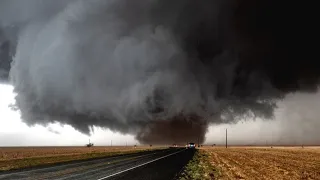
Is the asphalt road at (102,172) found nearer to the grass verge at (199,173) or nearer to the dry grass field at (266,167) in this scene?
the grass verge at (199,173)

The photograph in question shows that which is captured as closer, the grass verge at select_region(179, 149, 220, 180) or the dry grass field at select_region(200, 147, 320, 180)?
the grass verge at select_region(179, 149, 220, 180)

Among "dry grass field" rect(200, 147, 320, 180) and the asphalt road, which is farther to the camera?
"dry grass field" rect(200, 147, 320, 180)

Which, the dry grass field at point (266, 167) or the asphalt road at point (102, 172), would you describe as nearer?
the asphalt road at point (102, 172)

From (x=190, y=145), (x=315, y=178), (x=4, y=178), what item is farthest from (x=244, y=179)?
(x=190, y=145)

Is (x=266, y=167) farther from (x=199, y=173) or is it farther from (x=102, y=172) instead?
(x=102, y=172)

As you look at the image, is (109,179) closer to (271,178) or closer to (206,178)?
(206,178)

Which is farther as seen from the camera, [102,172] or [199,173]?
[102,172]

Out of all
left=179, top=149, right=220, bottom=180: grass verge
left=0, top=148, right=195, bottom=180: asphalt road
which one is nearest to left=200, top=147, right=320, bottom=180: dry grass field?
left=179, top=149, right=220, bottom=180: grass verge

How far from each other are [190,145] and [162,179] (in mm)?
145508

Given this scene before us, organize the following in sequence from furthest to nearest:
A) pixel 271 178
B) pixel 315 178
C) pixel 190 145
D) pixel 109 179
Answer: pixel 190 145 < pixel 315 178 < pixel 271 178 < pixel 109 179

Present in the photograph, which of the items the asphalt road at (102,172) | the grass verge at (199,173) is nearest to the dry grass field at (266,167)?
the grass verge at (199,173)

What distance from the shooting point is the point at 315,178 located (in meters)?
26.4

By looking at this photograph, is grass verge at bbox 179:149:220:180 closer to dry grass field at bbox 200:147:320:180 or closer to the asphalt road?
dry grass field at bbox 200:147:320:180

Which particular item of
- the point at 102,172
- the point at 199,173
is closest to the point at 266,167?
the point at 199,173
